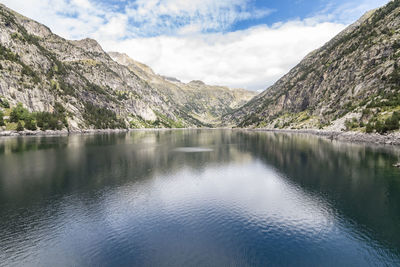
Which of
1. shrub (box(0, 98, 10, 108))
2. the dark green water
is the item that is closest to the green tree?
shrub (box(0, 98, 10, 108))

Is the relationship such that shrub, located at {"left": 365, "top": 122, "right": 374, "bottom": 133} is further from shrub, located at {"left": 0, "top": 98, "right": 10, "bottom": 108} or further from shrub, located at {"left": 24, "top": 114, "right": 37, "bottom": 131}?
shrub, located at {"left": 0, "top": 98, "right": 10, "bottom": 108}

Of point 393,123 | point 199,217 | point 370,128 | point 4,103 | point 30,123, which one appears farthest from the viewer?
point 4,103

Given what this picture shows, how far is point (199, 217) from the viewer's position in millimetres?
33375

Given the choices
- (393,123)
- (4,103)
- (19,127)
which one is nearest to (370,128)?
(393,123)

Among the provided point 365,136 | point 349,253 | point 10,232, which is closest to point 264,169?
point 349,253

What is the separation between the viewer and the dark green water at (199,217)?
2364 cm

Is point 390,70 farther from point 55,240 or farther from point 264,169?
point 55,240

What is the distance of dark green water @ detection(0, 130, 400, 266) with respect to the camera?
2364 centimetres

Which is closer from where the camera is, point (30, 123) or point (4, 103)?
point (30, 123)

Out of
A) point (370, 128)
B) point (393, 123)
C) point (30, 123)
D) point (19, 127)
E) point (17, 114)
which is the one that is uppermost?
point (17, 114)

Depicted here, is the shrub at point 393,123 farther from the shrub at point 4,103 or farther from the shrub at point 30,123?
the shrub at point 4,103

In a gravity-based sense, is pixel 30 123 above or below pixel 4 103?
below

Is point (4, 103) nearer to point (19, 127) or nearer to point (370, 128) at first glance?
point (19, 127)

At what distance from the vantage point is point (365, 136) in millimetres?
125562
